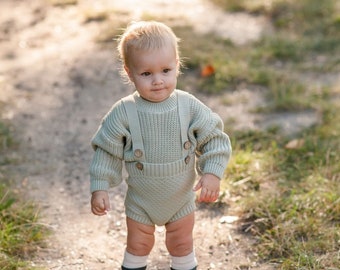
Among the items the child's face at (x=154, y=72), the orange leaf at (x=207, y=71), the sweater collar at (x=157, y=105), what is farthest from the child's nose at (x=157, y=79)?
the orange leaf at (x=207, y=71)

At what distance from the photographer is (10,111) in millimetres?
4980

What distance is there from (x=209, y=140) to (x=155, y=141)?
0.24 m

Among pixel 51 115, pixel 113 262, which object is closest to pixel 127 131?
pixel 113 262

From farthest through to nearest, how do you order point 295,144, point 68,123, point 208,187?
point 68,123 → point 295,144 → point 208,187

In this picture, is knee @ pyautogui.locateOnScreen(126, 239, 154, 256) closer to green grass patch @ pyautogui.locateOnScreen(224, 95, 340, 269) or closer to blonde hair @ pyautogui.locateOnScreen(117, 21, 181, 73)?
green grass patch @ pyautogui.locateOnScreen(224, 95, 340, 269)

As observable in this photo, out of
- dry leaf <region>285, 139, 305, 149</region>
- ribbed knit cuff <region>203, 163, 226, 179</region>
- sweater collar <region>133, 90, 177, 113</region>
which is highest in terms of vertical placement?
sweater collar <region>133, 90, 177, 113</region>

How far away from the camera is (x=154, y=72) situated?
268 cm

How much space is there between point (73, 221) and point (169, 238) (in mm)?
917

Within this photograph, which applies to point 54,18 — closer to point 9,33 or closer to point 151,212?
point 9,33

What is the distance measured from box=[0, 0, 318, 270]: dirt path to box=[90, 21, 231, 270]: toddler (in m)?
0.61

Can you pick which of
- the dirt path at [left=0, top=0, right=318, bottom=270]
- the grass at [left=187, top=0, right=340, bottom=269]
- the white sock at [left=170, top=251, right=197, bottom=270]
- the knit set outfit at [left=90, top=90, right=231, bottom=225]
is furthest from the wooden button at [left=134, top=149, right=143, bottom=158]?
the grass at [left=187, top=0, right=340, bottom=269]

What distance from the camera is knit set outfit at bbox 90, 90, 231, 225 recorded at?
2742 mm

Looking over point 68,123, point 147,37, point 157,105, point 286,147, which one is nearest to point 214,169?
point 157,105

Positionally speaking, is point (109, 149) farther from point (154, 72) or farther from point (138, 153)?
point (154, 72)
